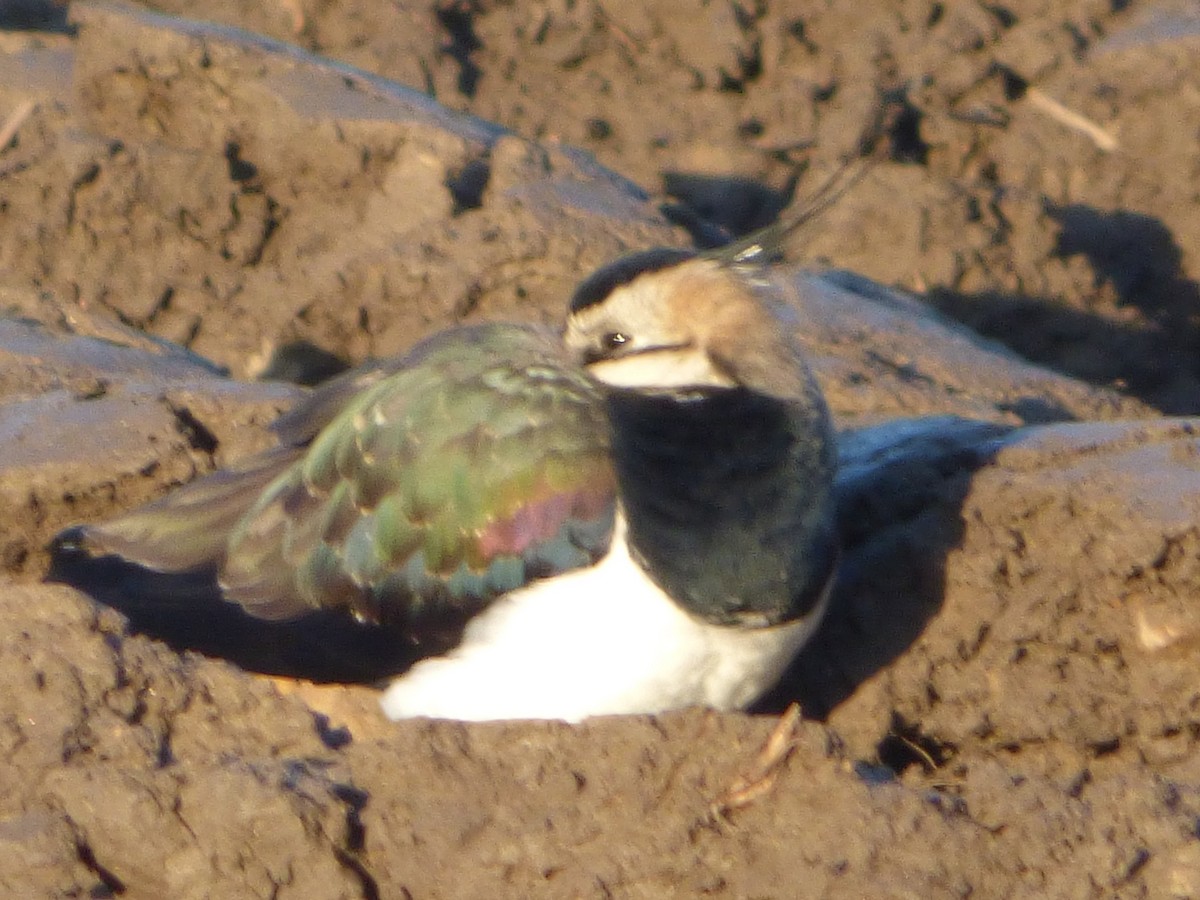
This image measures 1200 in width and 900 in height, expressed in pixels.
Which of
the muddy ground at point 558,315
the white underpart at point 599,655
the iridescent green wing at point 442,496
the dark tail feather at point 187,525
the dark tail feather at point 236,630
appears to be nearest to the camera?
the muddy ground at point 558,315

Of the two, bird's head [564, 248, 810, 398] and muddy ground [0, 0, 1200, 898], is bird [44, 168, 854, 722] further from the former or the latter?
muddy ground [0, 0, 1200, 898]

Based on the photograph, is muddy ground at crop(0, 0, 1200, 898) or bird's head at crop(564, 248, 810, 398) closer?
muddy ground at crop(0, 0, 1200, 898)

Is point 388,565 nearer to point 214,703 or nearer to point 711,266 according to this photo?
point 214,703

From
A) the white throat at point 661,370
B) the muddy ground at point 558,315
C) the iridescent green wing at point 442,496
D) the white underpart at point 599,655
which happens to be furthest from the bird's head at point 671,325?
the muddy ground at point 558,315

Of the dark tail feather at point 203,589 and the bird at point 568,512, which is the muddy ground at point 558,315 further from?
the bird at point 568,512

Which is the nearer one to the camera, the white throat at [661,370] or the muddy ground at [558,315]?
the muddy ground at [558,315]

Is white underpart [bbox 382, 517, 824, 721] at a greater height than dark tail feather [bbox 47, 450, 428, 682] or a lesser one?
greater

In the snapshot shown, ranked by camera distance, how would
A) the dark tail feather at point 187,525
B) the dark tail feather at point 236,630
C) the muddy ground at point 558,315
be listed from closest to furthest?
the muddy ground at point 558,315
the dark tail feather at point 236,630
the dark tail feather at point 187,525

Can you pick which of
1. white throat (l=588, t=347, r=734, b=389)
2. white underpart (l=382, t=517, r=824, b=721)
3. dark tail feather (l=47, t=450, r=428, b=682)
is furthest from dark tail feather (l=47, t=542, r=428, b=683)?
white throat (l=588, t=347, r=734, b=389)
